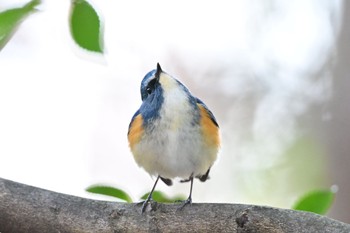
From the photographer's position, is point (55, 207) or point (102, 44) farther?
point (55, 207)

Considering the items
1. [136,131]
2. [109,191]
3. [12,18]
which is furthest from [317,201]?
[136,131]

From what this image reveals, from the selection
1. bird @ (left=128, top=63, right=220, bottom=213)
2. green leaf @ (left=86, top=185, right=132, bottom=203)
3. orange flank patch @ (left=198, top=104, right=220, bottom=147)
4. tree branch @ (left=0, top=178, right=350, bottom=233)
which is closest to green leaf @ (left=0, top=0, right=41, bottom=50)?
green leaf @ (left=86, top=185, right=132, bottom=203)

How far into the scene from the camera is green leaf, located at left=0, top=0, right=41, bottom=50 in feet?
3.16

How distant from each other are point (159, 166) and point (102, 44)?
1340 mm

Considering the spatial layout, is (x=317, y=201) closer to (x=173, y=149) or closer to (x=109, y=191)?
(x=109, y=191)

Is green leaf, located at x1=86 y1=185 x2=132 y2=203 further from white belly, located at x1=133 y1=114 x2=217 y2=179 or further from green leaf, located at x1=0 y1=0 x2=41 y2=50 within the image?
white belly, located at x1=133 y1=114 x2=217 y2=179

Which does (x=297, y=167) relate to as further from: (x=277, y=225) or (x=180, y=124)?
(x=277, y=225)

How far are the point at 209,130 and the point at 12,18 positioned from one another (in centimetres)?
142

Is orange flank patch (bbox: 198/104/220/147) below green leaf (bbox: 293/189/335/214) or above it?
above

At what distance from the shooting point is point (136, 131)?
2342 millimetres

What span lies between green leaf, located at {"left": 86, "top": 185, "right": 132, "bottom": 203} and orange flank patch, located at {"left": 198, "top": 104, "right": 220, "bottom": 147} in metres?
1.03

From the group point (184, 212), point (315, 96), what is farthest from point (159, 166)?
point (315, 96)

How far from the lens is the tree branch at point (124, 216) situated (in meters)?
1.65

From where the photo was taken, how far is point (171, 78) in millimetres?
2391
